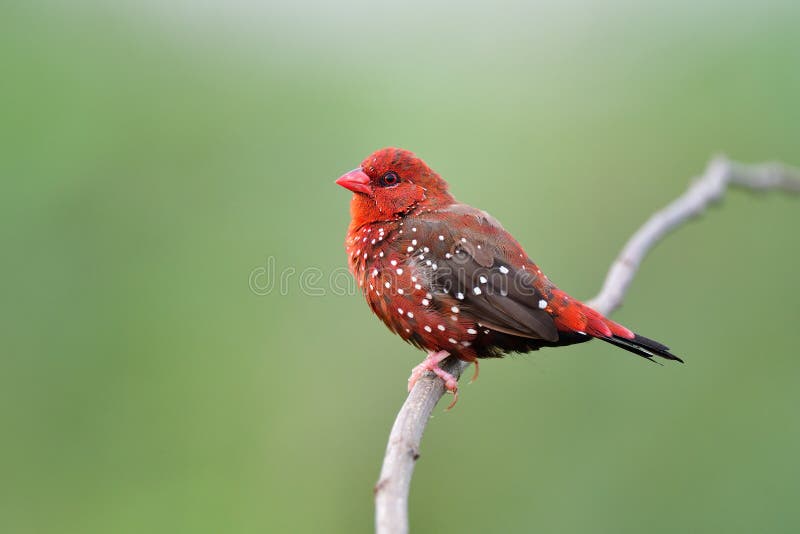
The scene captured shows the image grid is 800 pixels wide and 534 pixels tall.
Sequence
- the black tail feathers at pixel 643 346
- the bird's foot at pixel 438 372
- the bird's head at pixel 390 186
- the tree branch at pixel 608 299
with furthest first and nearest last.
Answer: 1. the bird's head at pixel 390 186
2. the bird's foot at pixel 438 372
3. the black tail feathers at pixel 643 346
4. the tree branch at pixel 608 299

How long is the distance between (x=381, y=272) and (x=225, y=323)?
7.26 feet

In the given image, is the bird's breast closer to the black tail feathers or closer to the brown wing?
the brown wing

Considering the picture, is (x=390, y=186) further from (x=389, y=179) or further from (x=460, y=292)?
(x=460, y=292)

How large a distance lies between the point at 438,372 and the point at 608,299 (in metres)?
0.82

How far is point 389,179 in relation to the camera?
3650 mm

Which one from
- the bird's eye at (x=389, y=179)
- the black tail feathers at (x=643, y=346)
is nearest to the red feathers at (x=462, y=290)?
the black tail feathers at (x=643, y=346)

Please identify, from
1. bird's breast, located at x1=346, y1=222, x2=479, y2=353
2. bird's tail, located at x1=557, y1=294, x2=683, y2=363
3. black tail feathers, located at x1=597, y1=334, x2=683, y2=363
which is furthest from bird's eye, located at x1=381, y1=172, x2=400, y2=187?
black tail feathers, located at x1=597, y1=334, x2=683, y2=363

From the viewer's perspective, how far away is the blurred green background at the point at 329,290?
4.72 meters

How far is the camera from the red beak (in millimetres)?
3617

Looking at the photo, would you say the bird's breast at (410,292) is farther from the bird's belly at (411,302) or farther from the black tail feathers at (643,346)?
the black tail feathers at (643,346)

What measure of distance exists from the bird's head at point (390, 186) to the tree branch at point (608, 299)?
2.53ft

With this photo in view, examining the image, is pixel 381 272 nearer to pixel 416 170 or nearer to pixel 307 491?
pixel 416 170

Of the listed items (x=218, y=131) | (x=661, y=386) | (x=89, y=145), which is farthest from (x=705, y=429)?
(x=89, y=145)

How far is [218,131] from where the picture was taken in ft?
18.5
